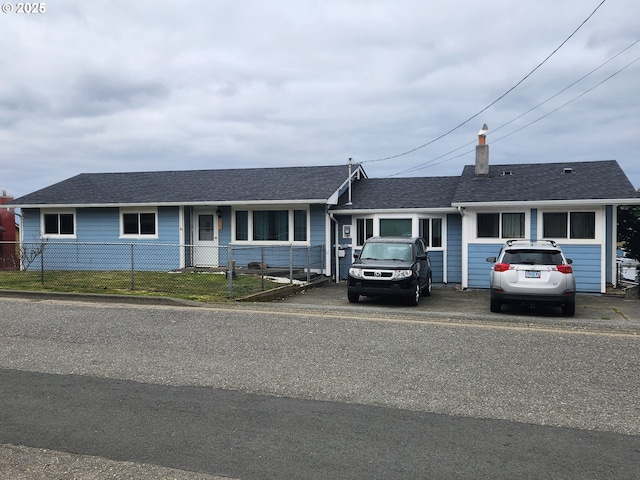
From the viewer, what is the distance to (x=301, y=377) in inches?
249

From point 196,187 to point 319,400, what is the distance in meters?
17.6

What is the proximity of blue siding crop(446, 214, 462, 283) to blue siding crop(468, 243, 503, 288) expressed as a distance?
98cm

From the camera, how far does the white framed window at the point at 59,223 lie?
2177 centimetres

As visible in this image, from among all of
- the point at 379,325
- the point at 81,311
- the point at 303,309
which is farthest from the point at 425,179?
the point at 81,311

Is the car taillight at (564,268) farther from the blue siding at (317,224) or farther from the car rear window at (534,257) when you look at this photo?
the blue siding at (317,224)

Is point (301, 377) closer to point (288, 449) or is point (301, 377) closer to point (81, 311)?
point (288, 449)

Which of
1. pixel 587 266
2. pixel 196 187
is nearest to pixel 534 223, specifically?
pixel 587 266

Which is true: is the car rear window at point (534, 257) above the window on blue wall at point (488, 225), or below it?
below

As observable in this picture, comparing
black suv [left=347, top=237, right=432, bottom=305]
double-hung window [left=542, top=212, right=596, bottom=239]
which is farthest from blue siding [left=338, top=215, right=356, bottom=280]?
double-hung window [left=542, top=212, right=596, bottom=239]

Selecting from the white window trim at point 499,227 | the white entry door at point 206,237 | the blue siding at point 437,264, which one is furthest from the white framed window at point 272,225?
the white window trim at point 499,227

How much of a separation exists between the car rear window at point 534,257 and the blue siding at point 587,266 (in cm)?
542

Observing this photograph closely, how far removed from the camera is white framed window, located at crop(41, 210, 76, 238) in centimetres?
2177

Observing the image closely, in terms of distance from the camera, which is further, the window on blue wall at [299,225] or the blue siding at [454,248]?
the window on blue wall at [299,225]

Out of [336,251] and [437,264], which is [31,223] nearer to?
[336,251]
